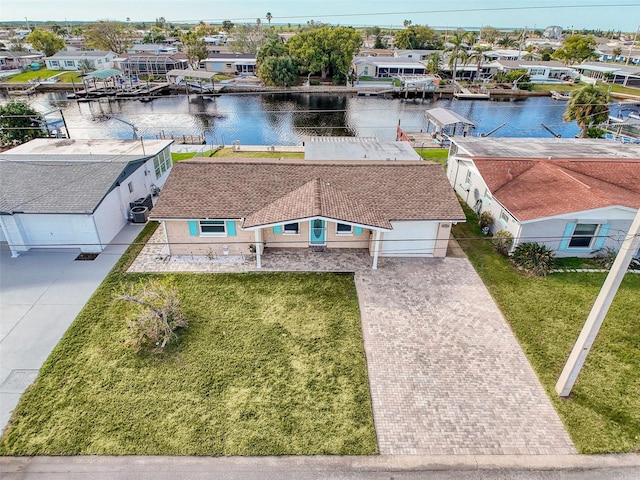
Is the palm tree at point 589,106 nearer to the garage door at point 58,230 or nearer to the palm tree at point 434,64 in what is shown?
the garage door at point 58,230

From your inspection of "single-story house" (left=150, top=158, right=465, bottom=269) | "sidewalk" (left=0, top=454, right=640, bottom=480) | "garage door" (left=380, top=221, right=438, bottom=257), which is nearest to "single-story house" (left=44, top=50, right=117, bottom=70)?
"single-story house" (left=150, top=158, right=465, bottom=269)

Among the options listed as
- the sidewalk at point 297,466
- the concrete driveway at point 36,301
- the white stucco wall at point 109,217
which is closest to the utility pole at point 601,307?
the sidewalk at point 297,466

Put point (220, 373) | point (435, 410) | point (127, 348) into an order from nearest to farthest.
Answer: point (435, 410) < point (220, 373) < point (127, 348)

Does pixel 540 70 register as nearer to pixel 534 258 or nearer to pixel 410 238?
pixel 534 258

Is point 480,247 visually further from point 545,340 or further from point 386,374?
point 386,374

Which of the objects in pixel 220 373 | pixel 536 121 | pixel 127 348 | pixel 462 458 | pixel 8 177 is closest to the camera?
pixel 462 458

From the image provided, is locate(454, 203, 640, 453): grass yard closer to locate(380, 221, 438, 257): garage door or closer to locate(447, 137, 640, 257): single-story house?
locate(447, 137, 640, 257): single-story house

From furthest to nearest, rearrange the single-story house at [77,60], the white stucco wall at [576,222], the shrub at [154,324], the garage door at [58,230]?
the single-story house at [77,60]
the garage door at [58,230]
the white stucco wall at [576,222]
the shrub at [154,324]

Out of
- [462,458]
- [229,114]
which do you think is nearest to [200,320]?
[462,458]
